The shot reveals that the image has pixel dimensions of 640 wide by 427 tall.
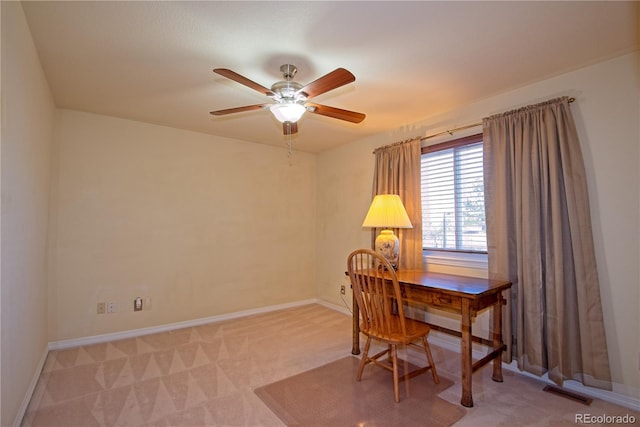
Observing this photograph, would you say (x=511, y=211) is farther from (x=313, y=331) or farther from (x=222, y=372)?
(x=222, y=372)

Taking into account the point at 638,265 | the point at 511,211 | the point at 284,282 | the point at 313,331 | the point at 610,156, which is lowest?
the point at 313,331

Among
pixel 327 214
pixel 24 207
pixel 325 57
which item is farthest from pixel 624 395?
pixel 24 207

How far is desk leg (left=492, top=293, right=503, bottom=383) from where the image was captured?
2.36 m

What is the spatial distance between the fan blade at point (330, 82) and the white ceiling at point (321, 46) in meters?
0.31

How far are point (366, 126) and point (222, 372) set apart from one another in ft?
9.28

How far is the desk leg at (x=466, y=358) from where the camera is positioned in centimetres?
205

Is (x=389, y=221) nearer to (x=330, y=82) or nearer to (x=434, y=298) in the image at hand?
(x=434, y=298)

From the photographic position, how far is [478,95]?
2744 millimetres

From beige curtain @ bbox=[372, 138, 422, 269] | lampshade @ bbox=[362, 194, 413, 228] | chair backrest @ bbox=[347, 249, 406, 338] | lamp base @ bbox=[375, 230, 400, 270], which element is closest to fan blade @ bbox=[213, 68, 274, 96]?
chair backrest @ bbox=[347, 249, 406, 338]

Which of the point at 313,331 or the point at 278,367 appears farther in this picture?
the point at 313,331

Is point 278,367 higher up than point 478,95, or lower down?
lower down

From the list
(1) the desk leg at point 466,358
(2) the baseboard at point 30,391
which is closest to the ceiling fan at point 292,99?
(1) the desk leg at point 466,358

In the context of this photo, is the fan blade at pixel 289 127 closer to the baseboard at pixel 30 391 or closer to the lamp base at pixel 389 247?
the lamp base at pixel 389 247

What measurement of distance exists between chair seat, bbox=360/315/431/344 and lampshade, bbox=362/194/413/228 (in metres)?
0.88
